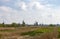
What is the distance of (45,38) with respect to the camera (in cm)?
2362

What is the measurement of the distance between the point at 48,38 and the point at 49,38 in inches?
6.5

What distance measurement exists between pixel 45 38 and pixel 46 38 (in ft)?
1.48

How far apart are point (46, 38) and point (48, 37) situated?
0.77 metres

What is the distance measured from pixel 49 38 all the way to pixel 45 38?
1.81 ft

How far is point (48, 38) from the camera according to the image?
23.6m

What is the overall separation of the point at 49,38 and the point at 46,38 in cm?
65

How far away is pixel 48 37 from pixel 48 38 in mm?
331

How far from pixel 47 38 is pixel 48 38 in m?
0.36

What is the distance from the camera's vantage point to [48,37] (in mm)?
23875

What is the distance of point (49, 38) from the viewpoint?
23.6 meters

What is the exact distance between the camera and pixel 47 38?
23.2m
